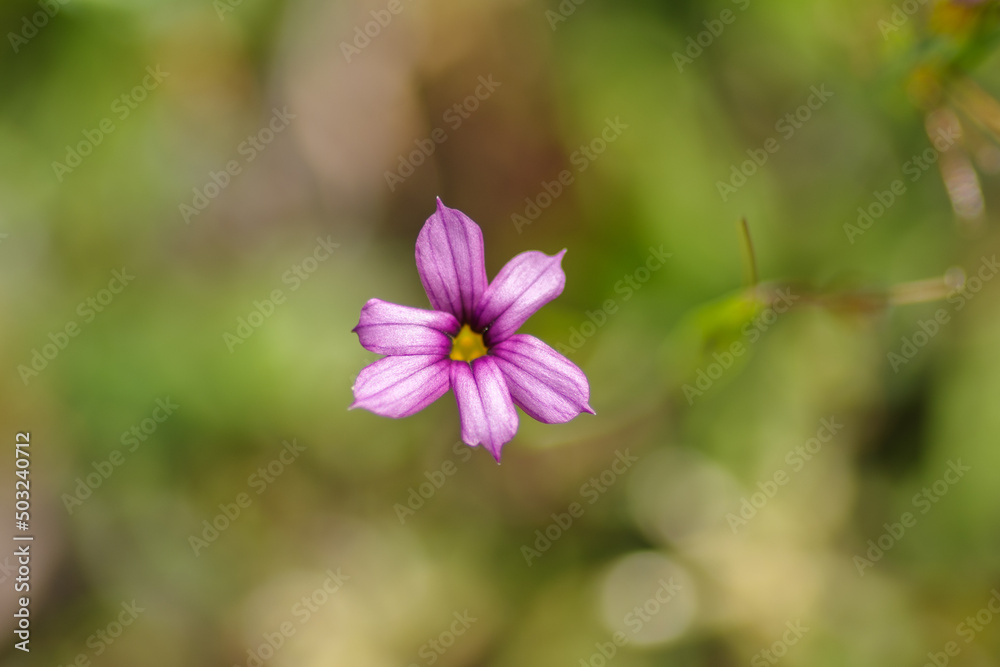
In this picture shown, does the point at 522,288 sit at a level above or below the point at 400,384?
above

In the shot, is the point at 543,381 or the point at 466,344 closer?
the point at 543,381

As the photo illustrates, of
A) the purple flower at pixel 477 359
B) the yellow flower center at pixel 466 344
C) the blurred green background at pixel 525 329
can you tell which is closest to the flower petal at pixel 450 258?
the purple flower at pixel 477 359

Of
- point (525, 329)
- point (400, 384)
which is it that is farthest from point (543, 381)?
point (525, 329)

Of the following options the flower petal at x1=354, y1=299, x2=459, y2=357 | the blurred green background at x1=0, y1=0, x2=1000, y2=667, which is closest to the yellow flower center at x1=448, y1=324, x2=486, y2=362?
the flower petal at x1=354, y1=299, x2=459, y2=357

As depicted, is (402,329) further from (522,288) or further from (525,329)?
→ (525,329)

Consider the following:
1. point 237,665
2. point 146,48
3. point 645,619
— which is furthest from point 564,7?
point 237,665

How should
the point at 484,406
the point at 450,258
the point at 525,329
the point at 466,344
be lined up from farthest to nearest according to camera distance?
the point at 525,329
the point at 466,344
the point at 450,258
the point at 484,406

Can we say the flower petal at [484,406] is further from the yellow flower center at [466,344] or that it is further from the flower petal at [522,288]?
the yellow flower center at [466,344]

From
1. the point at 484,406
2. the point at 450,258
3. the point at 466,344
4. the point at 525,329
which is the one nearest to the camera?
the point at 484,406
